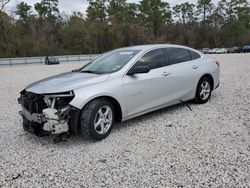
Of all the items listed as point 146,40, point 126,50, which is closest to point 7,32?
point 146,40

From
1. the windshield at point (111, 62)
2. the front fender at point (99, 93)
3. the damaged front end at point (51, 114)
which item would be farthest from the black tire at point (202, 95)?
the damaged front end at point (51, 114)

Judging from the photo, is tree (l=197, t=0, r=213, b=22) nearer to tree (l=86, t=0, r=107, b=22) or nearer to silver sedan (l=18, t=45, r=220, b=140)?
tree (l=86, t=0, r=107, b=22)

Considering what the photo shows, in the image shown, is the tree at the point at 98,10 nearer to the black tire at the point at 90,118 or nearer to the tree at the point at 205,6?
the tree at the point at 205,6

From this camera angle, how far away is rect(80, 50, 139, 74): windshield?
4426 millimetres

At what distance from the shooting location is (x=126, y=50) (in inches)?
196

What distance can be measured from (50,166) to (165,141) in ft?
5.70

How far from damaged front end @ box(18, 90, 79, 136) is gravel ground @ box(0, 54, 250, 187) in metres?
0.32

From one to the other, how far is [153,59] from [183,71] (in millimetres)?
816

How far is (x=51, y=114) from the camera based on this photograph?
3574mm

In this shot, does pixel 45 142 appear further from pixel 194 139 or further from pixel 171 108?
pixel 171 108

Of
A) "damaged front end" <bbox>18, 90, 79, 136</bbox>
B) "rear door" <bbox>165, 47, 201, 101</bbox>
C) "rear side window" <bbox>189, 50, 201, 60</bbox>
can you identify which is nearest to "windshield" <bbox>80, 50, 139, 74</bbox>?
"rear door" <bbox>165, 47, 201, 101</bbox>

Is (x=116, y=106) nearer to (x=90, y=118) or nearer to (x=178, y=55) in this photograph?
(x=90, y=118)

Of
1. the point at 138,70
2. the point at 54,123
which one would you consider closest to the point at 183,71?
the point at 138,70

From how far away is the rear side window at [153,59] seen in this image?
4585 millimetres
